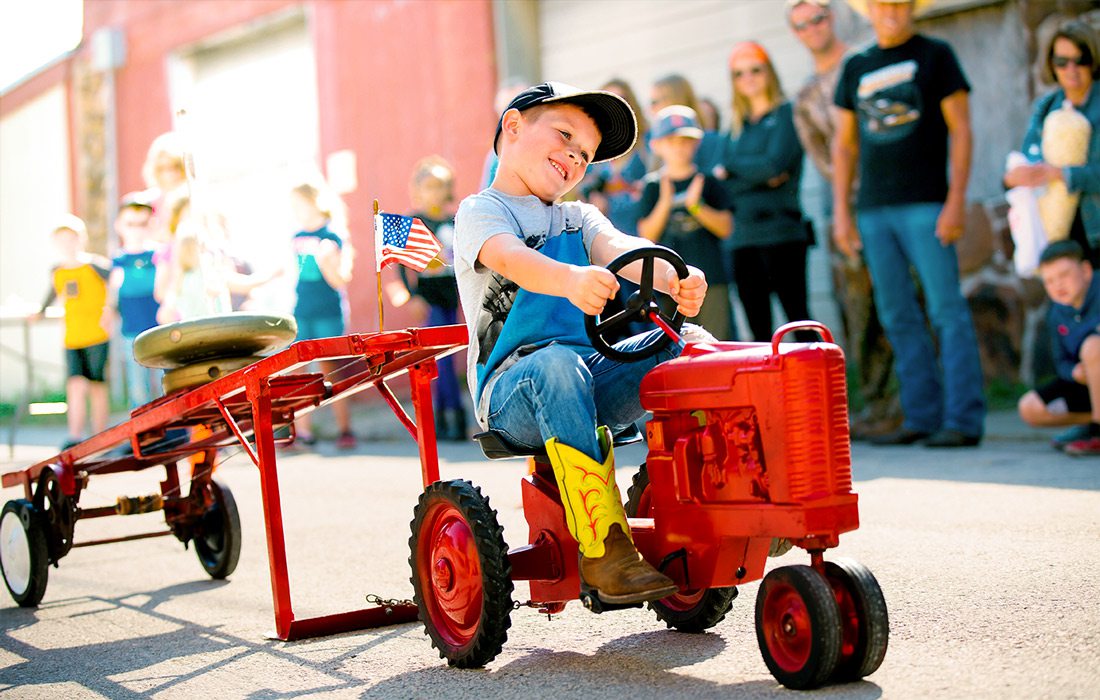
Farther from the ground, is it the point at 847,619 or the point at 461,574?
the point at 461,574

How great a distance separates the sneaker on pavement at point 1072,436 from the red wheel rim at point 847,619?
4.41 metres

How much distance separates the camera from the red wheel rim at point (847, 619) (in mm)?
3107

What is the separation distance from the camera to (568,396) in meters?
3.41

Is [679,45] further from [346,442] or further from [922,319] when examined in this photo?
[346,442]

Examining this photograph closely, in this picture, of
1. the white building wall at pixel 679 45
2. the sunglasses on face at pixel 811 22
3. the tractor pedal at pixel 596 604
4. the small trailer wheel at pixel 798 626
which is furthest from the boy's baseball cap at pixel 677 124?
the small trailer wheel at pixel 798 626

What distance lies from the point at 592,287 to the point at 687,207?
5.61 metres

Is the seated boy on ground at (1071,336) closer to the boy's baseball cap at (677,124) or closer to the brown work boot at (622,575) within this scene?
the boy's baseball cap at (677,124)

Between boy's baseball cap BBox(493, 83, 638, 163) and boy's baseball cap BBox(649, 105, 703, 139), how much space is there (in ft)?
14.9

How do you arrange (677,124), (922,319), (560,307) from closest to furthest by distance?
(560,307), (922,319), (677,124)

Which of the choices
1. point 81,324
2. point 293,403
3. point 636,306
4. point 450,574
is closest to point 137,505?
point 293,403

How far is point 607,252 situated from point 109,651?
2.04 metres

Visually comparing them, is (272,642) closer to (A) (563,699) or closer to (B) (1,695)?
(B) (1,695)

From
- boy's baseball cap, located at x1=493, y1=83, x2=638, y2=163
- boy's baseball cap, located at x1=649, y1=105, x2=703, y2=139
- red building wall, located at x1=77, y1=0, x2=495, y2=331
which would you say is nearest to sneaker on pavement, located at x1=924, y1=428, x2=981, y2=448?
boy's baseball cap, located at x1=649, y1=105, x2=703, y2=139

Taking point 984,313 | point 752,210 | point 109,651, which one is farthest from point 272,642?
point 984,313
